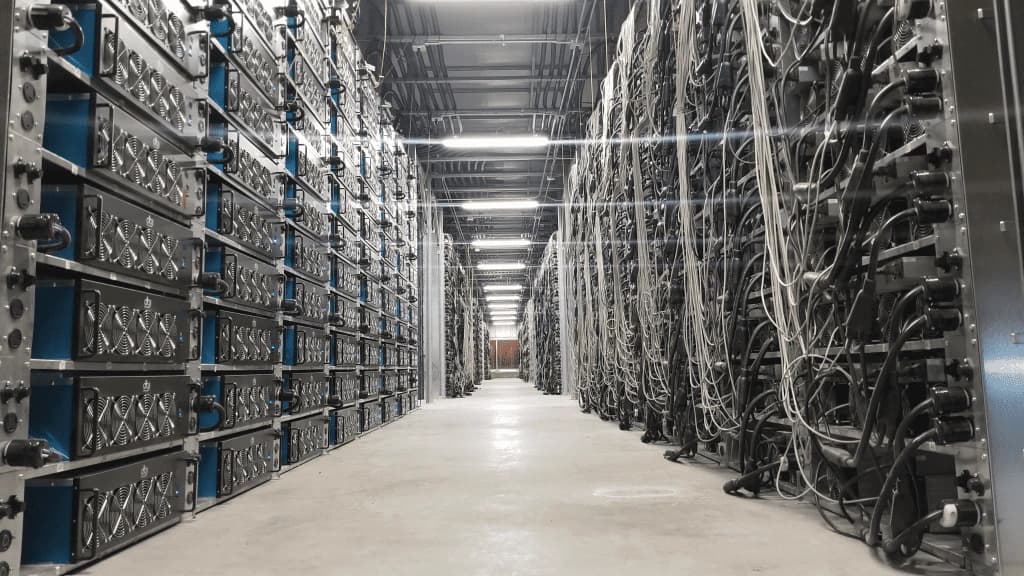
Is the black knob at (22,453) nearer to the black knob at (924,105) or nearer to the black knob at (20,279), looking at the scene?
the black knob at (20,279)

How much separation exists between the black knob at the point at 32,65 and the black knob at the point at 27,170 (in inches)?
10.3

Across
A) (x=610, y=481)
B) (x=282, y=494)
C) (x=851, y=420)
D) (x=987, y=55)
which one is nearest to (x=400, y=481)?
(x=282, y=494)

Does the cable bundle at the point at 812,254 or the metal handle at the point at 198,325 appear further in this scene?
the metal handle at the point at 198,325

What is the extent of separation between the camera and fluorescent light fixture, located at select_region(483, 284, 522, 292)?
1122 inches

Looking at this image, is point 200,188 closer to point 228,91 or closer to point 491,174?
point 228,91

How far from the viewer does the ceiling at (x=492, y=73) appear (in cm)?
870

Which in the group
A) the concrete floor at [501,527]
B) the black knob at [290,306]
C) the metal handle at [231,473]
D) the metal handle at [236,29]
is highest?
the metal handle at [236,29]

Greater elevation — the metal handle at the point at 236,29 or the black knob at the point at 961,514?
the metal handle at the point at 236,29

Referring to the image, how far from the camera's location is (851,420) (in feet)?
8.72

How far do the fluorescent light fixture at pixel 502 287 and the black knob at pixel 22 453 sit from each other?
26435mm

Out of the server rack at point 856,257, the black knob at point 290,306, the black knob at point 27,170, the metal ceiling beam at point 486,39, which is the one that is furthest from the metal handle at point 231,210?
the metal ceiling beam at point 486,39

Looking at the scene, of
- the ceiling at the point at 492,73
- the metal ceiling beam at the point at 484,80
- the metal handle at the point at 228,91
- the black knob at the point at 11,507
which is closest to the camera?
the black knob at the point at 11,507

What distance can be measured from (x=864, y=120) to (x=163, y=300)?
2745mm

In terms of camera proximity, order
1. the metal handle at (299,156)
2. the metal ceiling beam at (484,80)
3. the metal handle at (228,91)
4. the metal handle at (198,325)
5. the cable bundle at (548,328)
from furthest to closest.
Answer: the cable bundle at (548,328)
the metal ceiling beam at (484,80)
the metal handle at (299,156)
the metal handle at (228,91)
the metal handle at (198,325)
